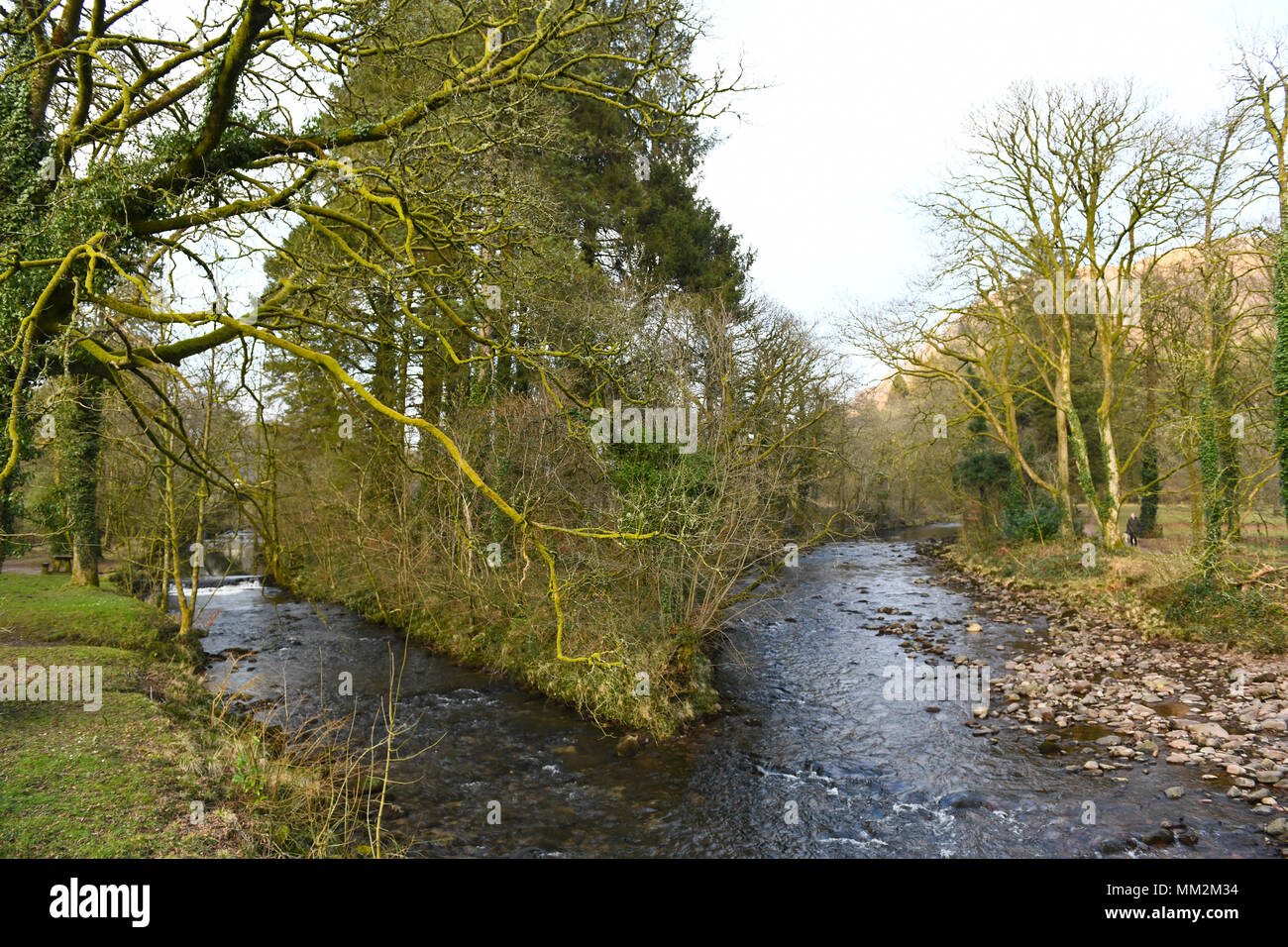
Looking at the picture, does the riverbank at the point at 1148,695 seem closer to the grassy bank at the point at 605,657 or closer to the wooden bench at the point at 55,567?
the grassy bank at the point at 605,657

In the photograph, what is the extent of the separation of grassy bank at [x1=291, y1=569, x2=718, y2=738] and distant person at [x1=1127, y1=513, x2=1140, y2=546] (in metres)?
17.7

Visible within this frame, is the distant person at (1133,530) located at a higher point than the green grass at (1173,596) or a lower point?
higher

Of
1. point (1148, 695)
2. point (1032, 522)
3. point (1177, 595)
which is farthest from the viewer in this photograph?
point (1032, 522)

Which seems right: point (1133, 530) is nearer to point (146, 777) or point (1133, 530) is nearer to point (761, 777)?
point (761, 777)

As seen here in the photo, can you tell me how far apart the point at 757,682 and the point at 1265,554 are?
9.46m

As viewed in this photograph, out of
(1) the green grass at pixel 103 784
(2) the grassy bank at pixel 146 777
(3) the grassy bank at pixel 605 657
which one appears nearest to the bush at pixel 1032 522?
(3) the grassy bank at pixel 605 657

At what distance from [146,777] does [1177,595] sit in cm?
1611

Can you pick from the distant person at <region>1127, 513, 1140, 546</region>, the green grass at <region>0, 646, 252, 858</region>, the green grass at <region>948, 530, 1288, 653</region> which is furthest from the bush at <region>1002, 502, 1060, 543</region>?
the green grass at <region>0, 646, 252, 858</region>

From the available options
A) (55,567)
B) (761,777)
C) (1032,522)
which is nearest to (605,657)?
(761,777)

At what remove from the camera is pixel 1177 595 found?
526 inches

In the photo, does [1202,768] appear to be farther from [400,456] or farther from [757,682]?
[400,456]

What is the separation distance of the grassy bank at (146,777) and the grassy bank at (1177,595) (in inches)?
549

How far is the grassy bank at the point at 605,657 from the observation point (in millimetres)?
10227
